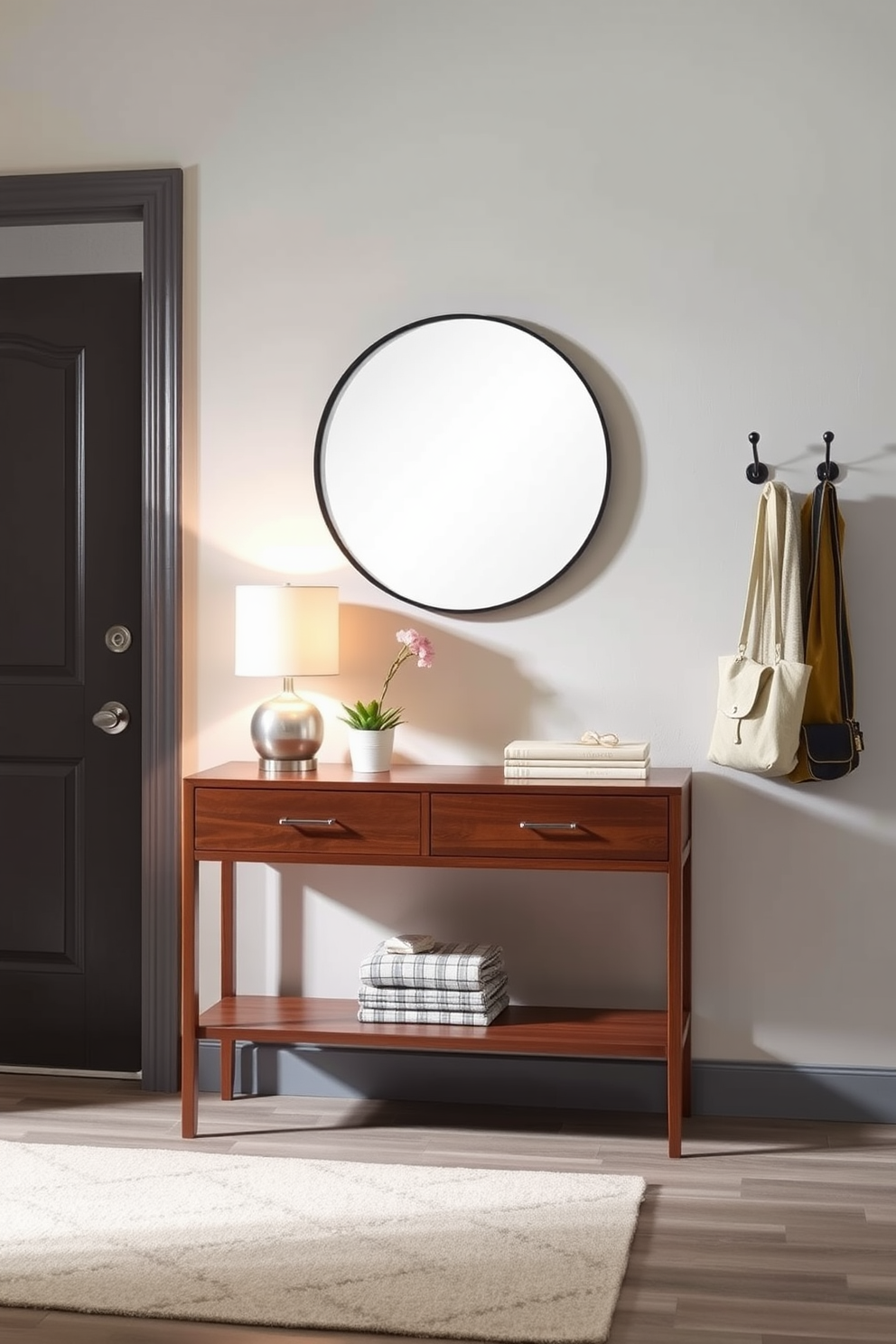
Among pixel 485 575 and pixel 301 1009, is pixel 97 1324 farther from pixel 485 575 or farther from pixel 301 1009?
pixel 485 575

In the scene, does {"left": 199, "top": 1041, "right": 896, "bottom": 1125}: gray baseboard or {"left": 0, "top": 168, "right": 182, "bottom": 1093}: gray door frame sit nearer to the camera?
{"left": 199, "top": 1041, "right": 896, "bottom": 1125}: gray baseboard

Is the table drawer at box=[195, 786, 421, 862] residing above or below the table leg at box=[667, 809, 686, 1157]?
above

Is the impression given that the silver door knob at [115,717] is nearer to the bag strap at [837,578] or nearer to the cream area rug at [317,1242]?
the cream area rug at [317,1242]

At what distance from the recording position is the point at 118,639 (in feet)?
11.8

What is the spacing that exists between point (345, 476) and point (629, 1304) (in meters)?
1.94

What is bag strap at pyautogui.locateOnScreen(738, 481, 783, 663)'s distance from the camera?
3172 mm

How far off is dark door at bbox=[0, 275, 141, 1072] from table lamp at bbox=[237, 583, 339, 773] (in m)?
0.50

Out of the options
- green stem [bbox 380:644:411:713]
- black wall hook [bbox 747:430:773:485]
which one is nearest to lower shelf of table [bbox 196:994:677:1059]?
green stem [bbox 380:644:411:713]

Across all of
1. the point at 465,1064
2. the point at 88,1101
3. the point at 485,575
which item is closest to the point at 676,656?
the point at 485,575

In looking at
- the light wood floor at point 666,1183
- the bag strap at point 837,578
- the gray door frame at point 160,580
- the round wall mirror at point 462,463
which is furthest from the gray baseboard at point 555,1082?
the round wall mirror at point 462,463

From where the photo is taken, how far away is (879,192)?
3.21 meters

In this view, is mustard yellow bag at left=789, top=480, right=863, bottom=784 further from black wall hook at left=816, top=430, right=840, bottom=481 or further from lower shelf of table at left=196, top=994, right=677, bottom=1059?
lower shelf of table at left=196, top=994, right=677, bottom=1059

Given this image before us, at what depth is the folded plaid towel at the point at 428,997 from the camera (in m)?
3.12

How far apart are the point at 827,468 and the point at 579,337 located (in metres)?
0.65
